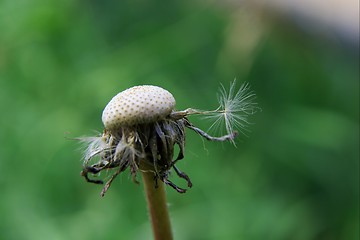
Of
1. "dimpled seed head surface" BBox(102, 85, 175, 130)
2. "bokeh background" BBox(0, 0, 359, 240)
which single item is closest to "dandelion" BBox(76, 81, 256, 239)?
"dimpled seed head surface" BBox(102, 85, 175, 130)

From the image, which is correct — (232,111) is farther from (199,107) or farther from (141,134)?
(199,107)

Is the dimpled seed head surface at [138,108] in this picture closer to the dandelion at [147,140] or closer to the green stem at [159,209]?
the dandelion at [147,140]

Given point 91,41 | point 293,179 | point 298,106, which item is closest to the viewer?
point 293,179

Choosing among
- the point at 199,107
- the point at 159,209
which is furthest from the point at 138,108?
the point at 199,107

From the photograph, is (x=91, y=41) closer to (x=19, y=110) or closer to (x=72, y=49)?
(x=72, y=49)

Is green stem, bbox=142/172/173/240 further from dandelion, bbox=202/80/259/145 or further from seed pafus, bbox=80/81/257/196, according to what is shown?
dandelion, bbox=202/80/259/145

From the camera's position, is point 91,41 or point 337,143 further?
point 91,41

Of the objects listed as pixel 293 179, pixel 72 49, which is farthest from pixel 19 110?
pixel 293 179
